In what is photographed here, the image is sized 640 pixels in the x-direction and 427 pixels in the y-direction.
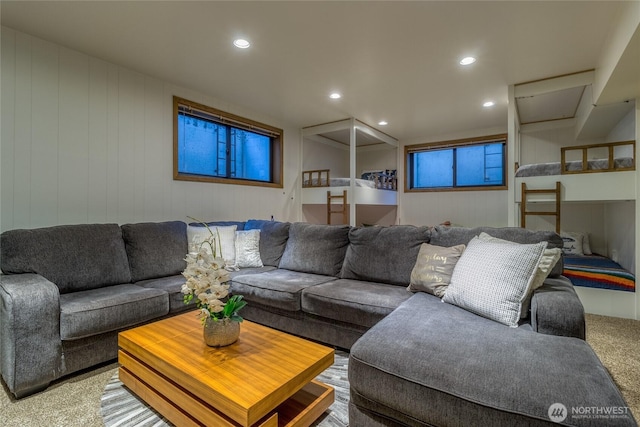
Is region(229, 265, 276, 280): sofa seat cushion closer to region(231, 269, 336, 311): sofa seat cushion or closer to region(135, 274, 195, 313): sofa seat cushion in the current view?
region(231, 269, 336, 311): sofa seat cushion

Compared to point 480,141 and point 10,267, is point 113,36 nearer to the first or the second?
point 10,267

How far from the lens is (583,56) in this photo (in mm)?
2783

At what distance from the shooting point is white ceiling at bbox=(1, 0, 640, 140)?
2148 millimetres

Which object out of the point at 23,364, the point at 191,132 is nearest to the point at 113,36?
the point at 191,132

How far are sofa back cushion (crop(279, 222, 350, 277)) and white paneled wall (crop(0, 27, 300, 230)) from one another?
4.52ft

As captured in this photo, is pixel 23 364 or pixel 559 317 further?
pixel 23 364

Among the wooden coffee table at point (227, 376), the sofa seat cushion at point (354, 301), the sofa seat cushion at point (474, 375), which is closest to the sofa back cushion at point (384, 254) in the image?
the sofa seat cushion at point (354, 301)

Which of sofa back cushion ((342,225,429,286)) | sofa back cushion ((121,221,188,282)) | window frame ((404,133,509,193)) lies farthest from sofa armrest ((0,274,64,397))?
window frame ((404,133,509,193))

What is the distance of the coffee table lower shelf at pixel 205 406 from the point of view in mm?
1245

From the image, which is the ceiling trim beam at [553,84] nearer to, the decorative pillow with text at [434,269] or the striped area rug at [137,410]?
the decorative pillow with text at [434,269]

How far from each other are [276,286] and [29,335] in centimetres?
149

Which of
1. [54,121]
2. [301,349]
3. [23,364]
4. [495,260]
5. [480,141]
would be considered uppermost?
[480,141]

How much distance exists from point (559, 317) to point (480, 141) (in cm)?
458

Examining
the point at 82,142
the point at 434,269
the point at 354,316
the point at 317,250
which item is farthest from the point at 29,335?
the point at 434,269
